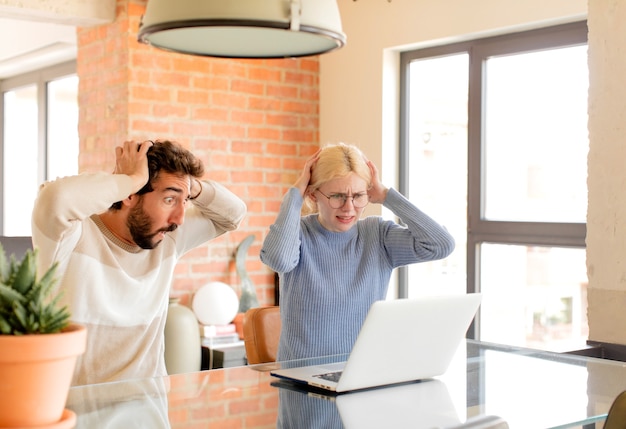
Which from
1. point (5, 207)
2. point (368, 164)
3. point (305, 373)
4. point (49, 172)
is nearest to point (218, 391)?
point (305, 373)

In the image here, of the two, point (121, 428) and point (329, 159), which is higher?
point (329, 159)

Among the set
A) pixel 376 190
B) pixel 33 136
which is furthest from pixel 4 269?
pixel 33 136

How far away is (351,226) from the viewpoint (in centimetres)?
257

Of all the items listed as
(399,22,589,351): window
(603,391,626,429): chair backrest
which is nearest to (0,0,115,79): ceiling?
(399,22,589,351): window

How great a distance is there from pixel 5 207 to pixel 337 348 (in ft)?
17.9

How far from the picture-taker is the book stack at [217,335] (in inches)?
173

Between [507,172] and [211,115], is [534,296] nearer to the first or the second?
[507,172]

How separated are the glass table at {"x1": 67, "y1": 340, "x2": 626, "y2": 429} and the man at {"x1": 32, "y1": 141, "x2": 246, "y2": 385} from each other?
313 mm

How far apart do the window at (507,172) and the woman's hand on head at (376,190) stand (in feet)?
4.67

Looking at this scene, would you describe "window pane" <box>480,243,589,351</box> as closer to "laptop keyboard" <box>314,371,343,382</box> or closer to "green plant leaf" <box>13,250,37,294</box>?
"laptop keyboard" <box>314,371,343,382</box>

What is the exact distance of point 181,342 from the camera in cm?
410

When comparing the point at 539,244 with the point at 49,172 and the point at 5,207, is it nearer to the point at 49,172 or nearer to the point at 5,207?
the point at 49,172

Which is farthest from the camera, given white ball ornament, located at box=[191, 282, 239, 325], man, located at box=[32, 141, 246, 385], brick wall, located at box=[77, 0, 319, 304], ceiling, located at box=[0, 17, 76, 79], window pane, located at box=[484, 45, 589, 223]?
ceiling, located at box=[0, 17, 76, 79]

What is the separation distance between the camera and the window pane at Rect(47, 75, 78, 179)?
6621mm
